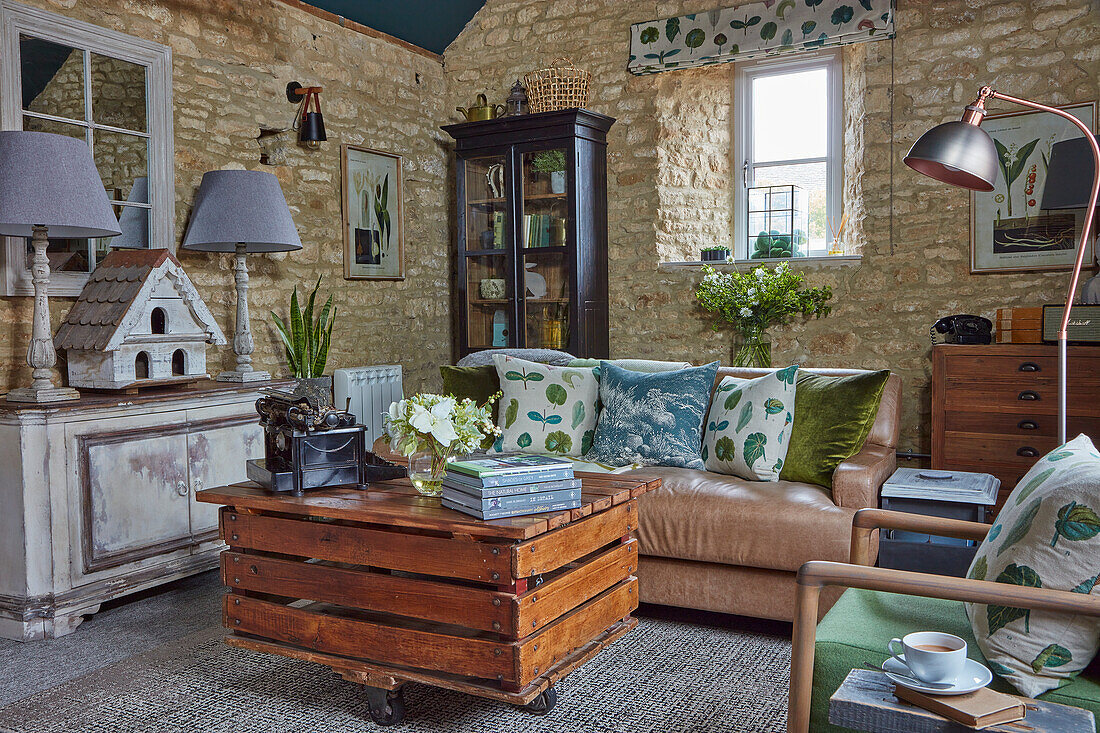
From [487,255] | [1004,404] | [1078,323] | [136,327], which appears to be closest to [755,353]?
[1004,404]

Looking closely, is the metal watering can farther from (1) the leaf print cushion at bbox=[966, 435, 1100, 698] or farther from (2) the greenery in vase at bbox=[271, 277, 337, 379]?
(1) the leaf print cushion at bbox=[966, 435, 1100, 698]

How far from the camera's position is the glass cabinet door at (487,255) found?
5.82 m

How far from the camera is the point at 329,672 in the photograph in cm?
287

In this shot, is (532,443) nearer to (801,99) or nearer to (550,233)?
(550,233)

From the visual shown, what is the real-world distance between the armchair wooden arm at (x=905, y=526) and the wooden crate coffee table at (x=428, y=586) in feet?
2.26

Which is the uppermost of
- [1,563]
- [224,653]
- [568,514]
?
[568,514]

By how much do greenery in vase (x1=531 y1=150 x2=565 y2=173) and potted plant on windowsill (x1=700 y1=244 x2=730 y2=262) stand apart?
107 centimetres

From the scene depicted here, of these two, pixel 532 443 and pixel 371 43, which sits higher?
pixel 371 43

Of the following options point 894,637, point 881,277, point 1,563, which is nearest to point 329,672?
point 1,563

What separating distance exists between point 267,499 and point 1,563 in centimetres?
148

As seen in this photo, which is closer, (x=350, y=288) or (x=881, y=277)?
(x=881, y=277)

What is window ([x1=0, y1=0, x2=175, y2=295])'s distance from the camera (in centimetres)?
374

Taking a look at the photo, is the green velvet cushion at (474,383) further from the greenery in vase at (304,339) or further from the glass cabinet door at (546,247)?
the glass cabinet door at (546,247)

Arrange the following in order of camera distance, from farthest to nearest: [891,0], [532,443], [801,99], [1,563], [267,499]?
[801,99] → [891,0] → [532,443] → [1,563] → [267,499]
